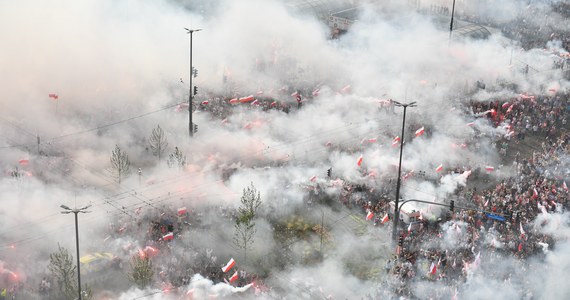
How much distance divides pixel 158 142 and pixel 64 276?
1196cm

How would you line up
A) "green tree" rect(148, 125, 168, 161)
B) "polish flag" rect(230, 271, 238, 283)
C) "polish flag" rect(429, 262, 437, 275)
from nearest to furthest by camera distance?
"polish flag" rect(230, 271, 238, 283) → "polish flag" rect(429, 262, 437, 275) → "green tree" rect(148, 125, 168, 161)

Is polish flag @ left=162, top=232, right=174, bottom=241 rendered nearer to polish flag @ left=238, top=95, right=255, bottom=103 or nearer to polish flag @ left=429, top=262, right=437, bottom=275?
polish flag @ left=429, top=262, right=437, bottom=275

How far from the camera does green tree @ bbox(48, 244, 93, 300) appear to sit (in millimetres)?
23734

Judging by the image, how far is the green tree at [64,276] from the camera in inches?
934

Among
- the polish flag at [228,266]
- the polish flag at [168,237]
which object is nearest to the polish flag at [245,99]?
the polish flag at [168,237]

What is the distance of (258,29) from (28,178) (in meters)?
19.7

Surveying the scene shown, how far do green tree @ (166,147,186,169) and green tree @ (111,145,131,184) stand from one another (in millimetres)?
1769

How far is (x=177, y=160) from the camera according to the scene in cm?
3341

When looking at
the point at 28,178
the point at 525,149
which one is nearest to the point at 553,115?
the point at 525,149

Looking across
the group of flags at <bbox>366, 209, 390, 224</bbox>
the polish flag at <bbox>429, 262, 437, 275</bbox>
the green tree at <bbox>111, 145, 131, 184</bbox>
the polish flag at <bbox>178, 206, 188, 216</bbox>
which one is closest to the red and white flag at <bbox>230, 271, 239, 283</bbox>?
the polish flag at <bbox>178, 206, 188, 216</bbox>

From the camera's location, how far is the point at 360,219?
30422mm

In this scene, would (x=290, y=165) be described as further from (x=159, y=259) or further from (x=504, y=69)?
(x=504, y=69)

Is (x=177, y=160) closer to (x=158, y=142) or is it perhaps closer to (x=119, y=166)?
(x=158, y=142)

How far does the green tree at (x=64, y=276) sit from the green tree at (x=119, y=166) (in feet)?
22.8
